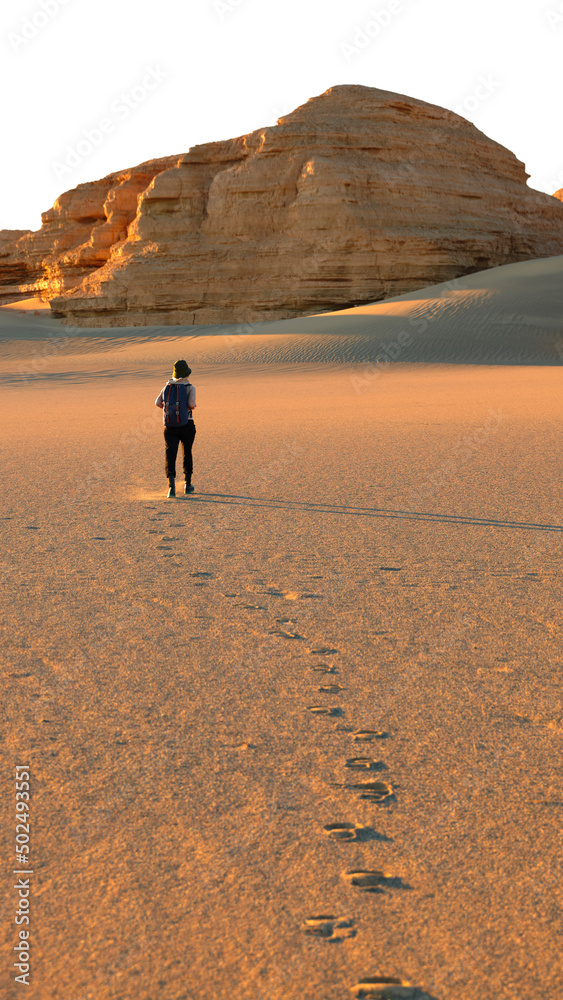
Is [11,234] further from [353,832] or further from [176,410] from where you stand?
[353,832]

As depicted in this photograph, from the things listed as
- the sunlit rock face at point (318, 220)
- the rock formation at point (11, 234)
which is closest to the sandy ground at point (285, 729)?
the sunlit rock face at point (318, 220)

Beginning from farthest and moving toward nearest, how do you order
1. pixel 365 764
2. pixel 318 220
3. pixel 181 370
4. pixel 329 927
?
pixel 318 220 < pixel 181 370 < pixel 365 764 < pixel 329 927

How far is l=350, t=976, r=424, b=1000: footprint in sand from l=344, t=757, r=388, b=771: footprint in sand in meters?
1.00

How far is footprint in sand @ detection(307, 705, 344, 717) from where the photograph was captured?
3516mm

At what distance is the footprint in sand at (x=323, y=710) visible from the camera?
138 inches

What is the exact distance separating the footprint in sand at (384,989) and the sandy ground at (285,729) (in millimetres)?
11

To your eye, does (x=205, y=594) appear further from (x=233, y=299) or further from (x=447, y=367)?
(x=233, y=299)

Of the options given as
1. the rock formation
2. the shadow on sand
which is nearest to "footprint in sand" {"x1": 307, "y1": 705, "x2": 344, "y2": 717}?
the shadow on sand

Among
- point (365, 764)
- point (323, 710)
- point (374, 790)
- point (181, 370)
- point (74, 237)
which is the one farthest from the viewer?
point (74, 237)

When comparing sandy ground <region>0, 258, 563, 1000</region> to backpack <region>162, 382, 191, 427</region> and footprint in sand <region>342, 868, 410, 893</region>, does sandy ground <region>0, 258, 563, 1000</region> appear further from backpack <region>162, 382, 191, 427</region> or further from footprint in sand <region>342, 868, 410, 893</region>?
backpack <region>162, 382, 191, 427</region>

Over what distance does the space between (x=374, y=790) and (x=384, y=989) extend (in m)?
0.87

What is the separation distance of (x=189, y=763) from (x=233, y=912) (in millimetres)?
835

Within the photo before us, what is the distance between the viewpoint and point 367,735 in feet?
10.9

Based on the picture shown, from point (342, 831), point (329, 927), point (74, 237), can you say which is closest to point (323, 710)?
point (342, 831)
